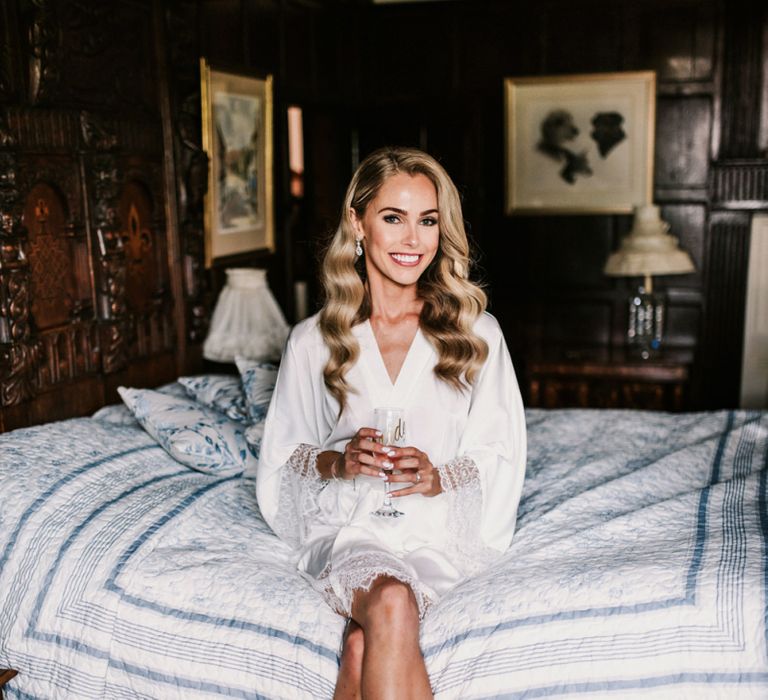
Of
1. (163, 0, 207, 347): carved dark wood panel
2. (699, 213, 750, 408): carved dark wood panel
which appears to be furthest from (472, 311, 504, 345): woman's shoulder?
(699, 213, 750, 408): carved dark wood panel

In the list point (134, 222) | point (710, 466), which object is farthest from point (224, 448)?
point (710, 466)

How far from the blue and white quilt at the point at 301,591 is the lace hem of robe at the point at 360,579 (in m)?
0.04

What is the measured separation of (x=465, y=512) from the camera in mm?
2568

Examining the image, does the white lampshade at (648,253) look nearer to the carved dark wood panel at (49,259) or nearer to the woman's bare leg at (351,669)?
the carved dark wood panel at (49,259)

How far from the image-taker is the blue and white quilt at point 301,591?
6.91ft

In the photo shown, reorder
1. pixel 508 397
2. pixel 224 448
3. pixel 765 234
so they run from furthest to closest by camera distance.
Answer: pixel 765 234
pixel 224 448
pixel 508 397

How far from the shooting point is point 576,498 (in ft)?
9.35

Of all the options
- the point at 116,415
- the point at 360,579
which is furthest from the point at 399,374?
the point at 116,415

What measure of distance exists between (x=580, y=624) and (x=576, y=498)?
73 cm

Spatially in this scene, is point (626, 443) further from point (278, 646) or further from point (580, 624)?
point (278, 646)

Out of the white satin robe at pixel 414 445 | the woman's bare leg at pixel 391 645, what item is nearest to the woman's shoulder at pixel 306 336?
the white satin robe at pixel 414 445

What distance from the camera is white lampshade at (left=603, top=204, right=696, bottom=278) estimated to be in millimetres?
5227

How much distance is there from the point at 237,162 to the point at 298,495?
2234 millimetres

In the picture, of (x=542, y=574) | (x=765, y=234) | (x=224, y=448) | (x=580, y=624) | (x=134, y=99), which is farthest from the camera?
(x=765, y=234)
